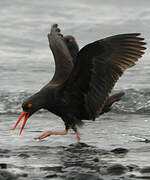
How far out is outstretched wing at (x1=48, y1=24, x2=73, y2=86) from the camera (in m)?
7.46

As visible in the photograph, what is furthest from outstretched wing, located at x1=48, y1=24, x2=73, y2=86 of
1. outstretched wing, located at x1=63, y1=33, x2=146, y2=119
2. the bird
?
outstretched wing, located at x1=63, y1=33, x2=146, y2=119

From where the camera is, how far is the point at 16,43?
1544 centimetres

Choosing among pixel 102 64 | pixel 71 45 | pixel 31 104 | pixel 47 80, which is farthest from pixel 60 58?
pixel 47 80

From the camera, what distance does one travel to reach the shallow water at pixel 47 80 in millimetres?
6074

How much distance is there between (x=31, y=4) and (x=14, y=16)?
4.59ft

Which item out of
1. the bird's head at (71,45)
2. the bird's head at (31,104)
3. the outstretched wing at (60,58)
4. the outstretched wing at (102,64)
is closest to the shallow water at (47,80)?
the bird's head at (31,104)

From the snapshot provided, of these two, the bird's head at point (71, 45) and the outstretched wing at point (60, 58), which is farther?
the bird's head at point (71, 45)

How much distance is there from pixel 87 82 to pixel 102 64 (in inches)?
13.6

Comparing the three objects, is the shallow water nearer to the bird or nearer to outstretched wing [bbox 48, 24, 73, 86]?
the bird

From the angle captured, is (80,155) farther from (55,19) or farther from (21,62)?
(55,19)

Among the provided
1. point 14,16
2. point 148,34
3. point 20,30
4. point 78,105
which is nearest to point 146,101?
point 78,105

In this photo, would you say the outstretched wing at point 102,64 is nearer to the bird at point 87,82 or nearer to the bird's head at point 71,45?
the bird at point 87,82

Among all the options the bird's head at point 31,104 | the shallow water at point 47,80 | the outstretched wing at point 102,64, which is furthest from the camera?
the bird's head at point 31,104

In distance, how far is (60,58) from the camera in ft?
26.1
